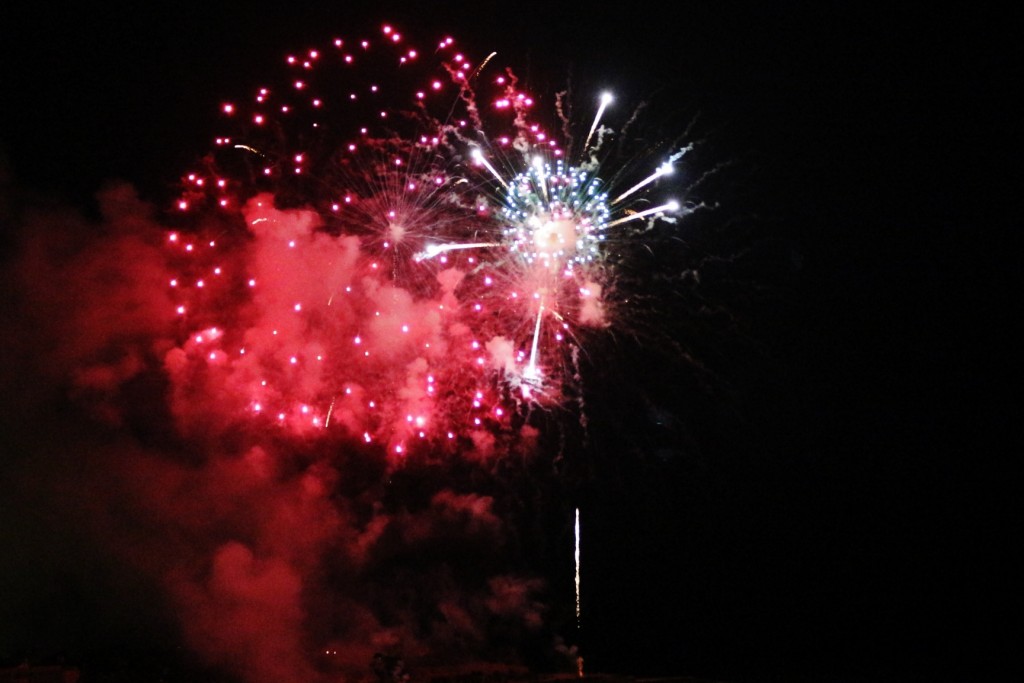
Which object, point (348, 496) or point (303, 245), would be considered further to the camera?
point (348, 496)

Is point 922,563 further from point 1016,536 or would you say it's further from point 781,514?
point 781,514

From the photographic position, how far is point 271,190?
744 centimetres

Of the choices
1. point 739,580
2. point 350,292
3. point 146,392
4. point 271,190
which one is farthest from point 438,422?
point 739,580

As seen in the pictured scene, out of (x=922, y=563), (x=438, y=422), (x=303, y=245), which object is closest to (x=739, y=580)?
(x=922, y=563)

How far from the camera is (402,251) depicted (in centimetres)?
761

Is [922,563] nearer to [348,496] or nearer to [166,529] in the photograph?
[348,496]

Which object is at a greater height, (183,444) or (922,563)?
(183,444)

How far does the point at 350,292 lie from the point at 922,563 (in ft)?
28.2

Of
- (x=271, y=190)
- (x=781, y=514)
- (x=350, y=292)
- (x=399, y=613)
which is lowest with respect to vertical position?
(x=399, y=613)

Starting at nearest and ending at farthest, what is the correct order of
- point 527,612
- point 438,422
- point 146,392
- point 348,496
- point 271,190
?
point 271,190
point 438,422
point 146,392
point 348,496
point 527,612

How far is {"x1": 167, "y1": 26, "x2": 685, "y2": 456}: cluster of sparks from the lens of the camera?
282 inches

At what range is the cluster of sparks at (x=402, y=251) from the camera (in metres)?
7.15

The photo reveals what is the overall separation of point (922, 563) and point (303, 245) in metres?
9.25

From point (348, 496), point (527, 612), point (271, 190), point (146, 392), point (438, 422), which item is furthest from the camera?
point (527, 612)
